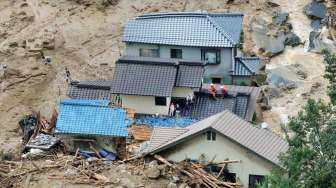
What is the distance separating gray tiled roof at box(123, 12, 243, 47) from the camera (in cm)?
4381

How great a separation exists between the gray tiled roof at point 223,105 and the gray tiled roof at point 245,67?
11.6 ft

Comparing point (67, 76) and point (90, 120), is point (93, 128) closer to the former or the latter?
point (90, 120)

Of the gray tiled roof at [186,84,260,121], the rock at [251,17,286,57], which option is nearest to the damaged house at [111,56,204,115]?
the gray tiled roof at [186,84,260,121]

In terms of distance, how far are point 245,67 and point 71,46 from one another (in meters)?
14.1

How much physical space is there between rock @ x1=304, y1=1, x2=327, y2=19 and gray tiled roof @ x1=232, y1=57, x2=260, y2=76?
9.75 metres

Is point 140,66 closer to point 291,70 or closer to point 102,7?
point 291,70

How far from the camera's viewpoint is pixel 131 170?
34469 millimetres

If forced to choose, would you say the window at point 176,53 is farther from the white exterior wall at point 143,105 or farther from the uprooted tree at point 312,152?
the uprooted tree at point 312,152

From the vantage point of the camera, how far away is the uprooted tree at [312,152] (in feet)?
87.0

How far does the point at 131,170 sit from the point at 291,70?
1753 cm

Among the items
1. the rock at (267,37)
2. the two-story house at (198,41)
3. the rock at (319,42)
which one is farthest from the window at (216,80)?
the rock at (319,42)

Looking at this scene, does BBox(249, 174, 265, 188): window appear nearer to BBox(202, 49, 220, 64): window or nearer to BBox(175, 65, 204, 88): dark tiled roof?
BBox(175, 65, 204, 88): dark tiled roof

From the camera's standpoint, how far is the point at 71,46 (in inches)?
2034

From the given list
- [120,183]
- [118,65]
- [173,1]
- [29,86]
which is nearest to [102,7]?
[173,1]
